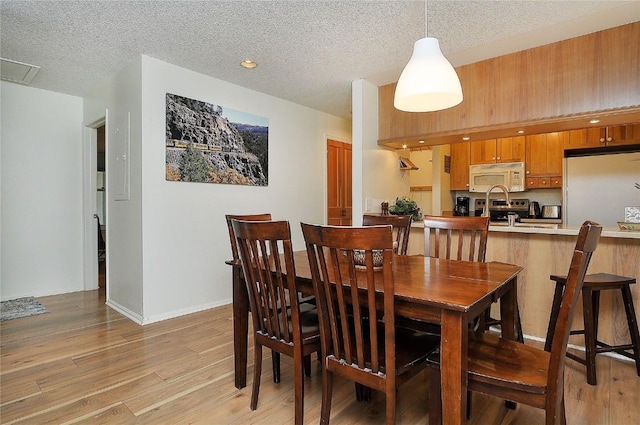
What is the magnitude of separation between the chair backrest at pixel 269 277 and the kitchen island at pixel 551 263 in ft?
5.93

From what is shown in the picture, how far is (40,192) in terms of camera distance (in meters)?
4.00

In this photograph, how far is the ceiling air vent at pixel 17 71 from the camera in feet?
10.2

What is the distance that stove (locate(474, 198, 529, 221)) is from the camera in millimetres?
4961

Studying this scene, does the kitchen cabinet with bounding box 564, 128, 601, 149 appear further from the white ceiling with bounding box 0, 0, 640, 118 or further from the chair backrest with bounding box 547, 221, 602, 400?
the chair backrest with bounding box 547, 221, 602, 400

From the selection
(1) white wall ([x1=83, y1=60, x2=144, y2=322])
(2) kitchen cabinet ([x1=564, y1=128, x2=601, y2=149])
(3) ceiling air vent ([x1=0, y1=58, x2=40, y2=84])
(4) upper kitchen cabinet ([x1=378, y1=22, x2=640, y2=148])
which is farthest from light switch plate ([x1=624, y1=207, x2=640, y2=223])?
(3) ceiling air vent ([x1=0, y1=58, x2=40, y2=84])

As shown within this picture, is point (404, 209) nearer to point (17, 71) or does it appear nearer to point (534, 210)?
point (534, 210)

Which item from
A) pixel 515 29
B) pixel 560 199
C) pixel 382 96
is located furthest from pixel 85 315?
pixel 560 199

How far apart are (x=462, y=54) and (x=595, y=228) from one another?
232 cm

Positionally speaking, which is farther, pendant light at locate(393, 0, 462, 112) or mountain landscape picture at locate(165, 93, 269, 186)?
mountain landscape picture at locate(165, 93, 269, 186)

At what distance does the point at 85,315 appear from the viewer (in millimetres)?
3365

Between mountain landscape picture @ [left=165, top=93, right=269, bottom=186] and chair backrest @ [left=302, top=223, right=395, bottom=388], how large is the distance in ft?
7.82

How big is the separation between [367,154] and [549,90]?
166cm

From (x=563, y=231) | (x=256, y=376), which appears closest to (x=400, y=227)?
(x=563, y=231)

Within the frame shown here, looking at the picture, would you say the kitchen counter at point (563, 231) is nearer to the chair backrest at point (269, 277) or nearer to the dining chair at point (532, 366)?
the dining chair at point (532, 366)
